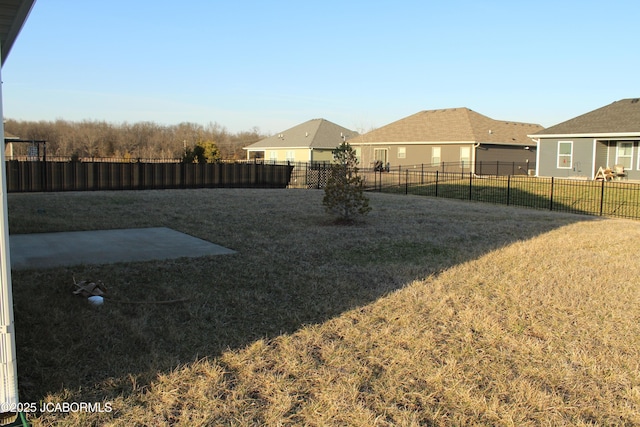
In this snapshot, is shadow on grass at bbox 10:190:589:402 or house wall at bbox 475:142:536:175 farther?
house wall at bbox 475:142:536:175

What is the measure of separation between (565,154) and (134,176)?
1997 centimetres

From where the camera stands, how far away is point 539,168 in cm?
2594

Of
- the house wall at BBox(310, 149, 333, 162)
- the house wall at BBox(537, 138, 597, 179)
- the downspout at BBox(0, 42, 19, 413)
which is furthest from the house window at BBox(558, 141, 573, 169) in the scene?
the downspout at BBox(0, 42, 19, 413)

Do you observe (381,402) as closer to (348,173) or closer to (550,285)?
(550,285)

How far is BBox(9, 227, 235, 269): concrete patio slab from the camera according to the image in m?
6.85

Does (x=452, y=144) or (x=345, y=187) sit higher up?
(x=452, y=144)

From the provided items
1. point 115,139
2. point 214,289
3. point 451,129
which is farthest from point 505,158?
point 115,139

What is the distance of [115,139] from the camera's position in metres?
63.2

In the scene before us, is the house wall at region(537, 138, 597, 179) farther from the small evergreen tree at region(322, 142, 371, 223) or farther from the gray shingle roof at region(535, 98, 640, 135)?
the small evergreen tree at region(322, 142, 371, 223)

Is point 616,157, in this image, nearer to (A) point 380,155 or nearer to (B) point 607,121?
(B) point 607,121

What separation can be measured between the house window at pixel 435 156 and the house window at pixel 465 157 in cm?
151

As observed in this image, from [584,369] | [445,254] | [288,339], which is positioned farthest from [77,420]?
[445,254]

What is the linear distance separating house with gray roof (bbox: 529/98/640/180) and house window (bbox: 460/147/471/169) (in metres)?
4.78

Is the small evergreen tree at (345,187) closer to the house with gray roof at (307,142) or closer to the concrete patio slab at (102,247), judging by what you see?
the concrete patio slab at (102,247)
